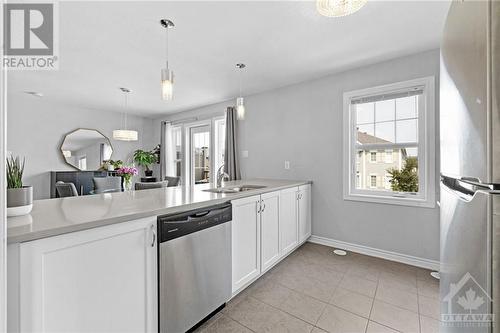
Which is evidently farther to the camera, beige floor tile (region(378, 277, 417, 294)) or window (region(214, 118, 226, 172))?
window (region(214, 118, 226, 172))

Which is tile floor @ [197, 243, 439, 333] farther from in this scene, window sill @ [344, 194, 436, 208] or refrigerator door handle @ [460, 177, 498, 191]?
refrigerator door handle @ [460, 177, 498, 191]

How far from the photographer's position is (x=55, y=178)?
4355 millimetres

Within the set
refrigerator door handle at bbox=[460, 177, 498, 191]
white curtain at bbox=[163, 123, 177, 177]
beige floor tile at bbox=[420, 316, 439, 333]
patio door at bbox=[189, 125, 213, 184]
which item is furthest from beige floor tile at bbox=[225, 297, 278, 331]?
white curtain at bbox=[163, 123, 177, 177]

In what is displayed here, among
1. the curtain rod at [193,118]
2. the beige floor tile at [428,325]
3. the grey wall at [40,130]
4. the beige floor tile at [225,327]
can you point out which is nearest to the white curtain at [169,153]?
the curtain rod at [193,118]

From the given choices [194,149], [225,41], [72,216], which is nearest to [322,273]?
[72,216]

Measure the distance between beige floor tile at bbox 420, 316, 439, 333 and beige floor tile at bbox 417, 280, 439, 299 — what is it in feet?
1.21

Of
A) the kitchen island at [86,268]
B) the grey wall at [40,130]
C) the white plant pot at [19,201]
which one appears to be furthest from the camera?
the grey wall at [40,130]

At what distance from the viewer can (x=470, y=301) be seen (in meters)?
0.63

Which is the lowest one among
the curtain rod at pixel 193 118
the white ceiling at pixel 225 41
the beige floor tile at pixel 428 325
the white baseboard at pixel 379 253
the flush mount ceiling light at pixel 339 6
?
the beige floor tile at pixel 428 325

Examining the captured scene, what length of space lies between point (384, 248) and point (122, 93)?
474cm

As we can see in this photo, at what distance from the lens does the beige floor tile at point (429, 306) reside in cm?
166

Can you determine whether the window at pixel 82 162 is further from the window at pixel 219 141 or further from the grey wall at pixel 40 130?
the window at pixel 219 141

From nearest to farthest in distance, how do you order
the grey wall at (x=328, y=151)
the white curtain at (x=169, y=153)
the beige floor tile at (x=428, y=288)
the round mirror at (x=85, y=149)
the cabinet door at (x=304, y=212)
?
1. the beige floor tile at (x=428, y=288)
2. the grey wall at (x=328, y=151)
3. the cabinet door at (x=304, y=212)
4. the round mirror at (x=85, y=149)
5. the white curtain at (x=169, y=153)

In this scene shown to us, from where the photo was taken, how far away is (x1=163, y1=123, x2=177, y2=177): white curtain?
5586 millimetres
